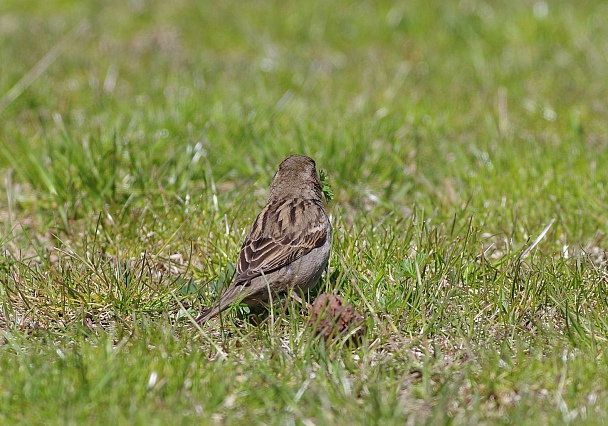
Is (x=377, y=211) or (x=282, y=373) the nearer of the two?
(x=282, y=373)

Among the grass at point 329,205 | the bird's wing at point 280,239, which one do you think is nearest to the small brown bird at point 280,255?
the bird's wing at point 280,239

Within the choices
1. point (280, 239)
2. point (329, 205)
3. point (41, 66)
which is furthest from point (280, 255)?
point (41, 66)

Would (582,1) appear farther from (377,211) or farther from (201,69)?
(377,211)

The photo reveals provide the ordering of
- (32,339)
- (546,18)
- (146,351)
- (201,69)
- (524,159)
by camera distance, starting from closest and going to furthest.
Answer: (146,351) → (32,339) → (524,159) → (201,69) → (546,18)

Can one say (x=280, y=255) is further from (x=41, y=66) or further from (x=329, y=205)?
(x=41, y=66)

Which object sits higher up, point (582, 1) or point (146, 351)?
point (582, 1)

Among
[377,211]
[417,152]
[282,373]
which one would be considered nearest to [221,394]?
[282,373]

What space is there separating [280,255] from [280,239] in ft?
0.40

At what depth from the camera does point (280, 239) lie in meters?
5.21

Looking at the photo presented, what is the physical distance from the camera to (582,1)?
35.9 feet

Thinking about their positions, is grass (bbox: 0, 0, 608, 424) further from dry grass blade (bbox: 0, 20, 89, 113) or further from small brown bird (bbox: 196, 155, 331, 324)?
small brown bird (bbox: 196, 155, 331, 324)

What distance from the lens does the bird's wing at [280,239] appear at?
503 cm

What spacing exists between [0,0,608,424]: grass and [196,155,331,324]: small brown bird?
16cm

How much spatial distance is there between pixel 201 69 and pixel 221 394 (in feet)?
20.2
